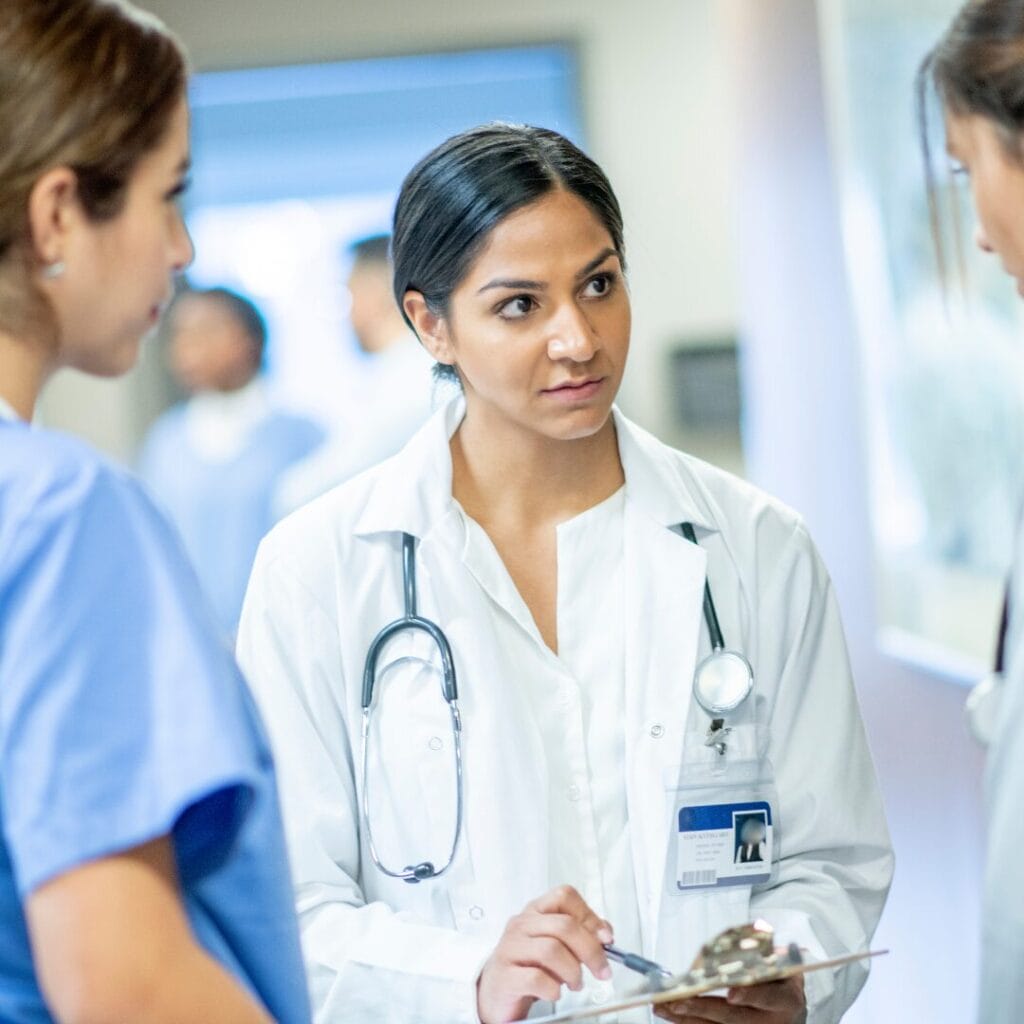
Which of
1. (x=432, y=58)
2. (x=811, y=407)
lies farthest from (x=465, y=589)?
(x=432, y=58)

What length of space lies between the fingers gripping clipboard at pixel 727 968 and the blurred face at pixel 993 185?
65 cm

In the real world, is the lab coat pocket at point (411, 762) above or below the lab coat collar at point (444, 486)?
below

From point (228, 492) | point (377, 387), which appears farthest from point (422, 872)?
point (228, 492)

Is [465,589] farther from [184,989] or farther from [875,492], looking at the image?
[875,492]

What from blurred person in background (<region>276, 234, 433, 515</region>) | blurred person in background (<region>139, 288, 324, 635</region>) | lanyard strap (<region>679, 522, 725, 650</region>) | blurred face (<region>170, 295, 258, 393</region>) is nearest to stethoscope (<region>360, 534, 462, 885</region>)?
lanyard strap (<region>679, 522, 725, 650</region>)

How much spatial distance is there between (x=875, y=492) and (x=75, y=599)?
281 centimetres

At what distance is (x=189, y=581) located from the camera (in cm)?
87

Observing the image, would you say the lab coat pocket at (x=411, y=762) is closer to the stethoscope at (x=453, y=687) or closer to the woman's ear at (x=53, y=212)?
the stethoscope at (x=453, y=687)

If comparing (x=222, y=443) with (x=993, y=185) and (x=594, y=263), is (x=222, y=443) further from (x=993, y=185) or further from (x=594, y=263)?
(x=993, y=185)

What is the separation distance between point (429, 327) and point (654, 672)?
0.45 m

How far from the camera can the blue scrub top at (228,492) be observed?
4.63 metres

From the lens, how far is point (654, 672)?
1.53 m

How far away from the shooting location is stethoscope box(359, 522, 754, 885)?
146cm

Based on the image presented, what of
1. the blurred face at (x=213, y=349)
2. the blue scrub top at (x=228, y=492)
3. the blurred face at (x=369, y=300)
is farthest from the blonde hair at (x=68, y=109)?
the blurred face at (x=213, y=349)
